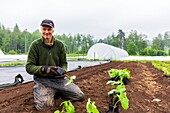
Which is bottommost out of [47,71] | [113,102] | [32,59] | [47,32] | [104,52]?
[113,102]

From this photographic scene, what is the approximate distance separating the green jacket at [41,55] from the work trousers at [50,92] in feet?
0.51

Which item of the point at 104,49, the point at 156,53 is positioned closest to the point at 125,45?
the point at 156,53

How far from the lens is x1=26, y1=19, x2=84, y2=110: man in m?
2.62

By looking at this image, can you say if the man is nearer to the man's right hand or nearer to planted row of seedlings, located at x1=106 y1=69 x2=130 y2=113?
the man's right hand

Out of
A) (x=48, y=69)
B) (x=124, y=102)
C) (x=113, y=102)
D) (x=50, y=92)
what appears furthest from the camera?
(x=50, y=92)

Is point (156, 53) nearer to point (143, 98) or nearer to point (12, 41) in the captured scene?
point (12, 41)

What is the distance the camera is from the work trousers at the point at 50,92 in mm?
2600

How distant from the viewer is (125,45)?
137 ft

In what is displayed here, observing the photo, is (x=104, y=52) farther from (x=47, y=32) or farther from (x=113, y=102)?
(x=113, y=102)

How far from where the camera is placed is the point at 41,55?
→ 2.80 metres

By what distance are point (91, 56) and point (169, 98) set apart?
18.2 meters

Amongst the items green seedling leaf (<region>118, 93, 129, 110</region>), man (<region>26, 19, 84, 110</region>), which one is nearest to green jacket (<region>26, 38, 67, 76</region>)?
man (<region>26, 19, 84, 110</region>)

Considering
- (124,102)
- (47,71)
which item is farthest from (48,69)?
(124,102)

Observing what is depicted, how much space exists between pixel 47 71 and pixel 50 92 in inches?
12.2
